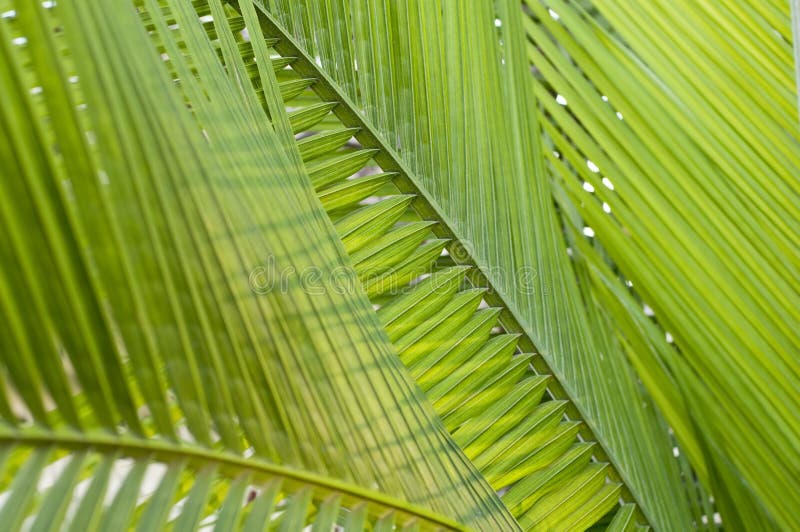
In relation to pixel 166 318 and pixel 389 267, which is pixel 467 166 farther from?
pixel 166 318

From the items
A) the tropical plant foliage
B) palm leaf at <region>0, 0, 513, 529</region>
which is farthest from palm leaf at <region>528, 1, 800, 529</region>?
palm leaf at <region>0, 0, 513, 529</region>

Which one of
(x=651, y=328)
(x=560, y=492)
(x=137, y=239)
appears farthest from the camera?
(x=651, y=328)

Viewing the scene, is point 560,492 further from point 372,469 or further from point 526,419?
point 372,469

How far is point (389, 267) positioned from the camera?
54 cm

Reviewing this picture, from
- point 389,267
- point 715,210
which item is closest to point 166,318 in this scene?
point 389,267

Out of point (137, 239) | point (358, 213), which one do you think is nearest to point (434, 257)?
point (358, 213)

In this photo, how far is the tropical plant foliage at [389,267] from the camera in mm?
249

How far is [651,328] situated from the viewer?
28.3 inches

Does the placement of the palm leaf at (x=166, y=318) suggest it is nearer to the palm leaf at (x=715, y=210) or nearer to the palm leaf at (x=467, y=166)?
the palm leaf at (x=467, y=166)

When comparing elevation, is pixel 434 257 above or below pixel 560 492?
above

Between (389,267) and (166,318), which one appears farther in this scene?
(389,267)

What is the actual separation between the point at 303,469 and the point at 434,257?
27 centimetres

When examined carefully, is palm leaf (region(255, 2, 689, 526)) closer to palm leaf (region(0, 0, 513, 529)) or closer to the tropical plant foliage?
the tropical plant foliage

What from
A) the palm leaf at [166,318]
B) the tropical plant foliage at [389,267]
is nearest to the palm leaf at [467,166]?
the tropical plant foliage at [389,267]
